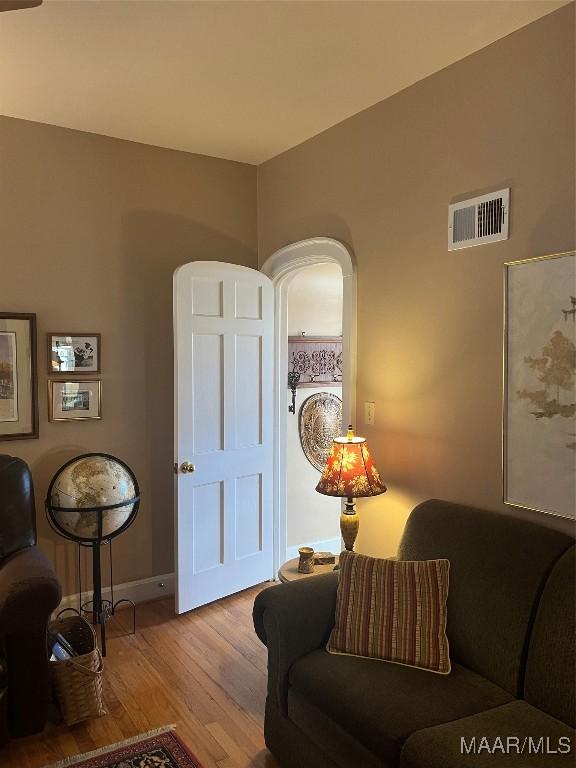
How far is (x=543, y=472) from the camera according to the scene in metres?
2.50

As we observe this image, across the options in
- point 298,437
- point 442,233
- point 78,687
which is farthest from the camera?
point 298,437

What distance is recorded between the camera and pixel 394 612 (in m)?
2.40

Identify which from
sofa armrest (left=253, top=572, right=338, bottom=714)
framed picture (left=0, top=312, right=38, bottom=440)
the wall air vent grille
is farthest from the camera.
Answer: framed picture (left=0, top=312, right=38, bottom=440)

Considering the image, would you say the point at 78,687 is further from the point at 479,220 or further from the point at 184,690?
the point at 479,220

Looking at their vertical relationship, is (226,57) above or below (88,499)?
above

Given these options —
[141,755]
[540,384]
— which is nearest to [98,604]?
[141,755]

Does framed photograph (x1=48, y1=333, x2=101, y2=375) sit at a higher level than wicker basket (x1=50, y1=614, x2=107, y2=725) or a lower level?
higher

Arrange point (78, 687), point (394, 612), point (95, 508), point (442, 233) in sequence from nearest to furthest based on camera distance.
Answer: point (394, 612) < point (78, 687) < point (442, 233) < point (95, 508)

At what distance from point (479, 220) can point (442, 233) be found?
241 mm

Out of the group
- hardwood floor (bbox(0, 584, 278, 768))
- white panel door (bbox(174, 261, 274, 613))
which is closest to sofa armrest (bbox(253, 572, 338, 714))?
hardwood floor (bbox(0, 584, 278, 768))

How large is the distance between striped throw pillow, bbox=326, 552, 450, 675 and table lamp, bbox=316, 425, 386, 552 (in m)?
0.47

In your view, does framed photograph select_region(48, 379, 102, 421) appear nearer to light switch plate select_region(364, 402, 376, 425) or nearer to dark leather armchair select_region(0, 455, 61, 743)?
dark leather armchair select_region(0, 455, 61, 743)

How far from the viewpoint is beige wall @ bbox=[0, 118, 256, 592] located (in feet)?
11.9

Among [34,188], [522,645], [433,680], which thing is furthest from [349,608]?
[34,188]
